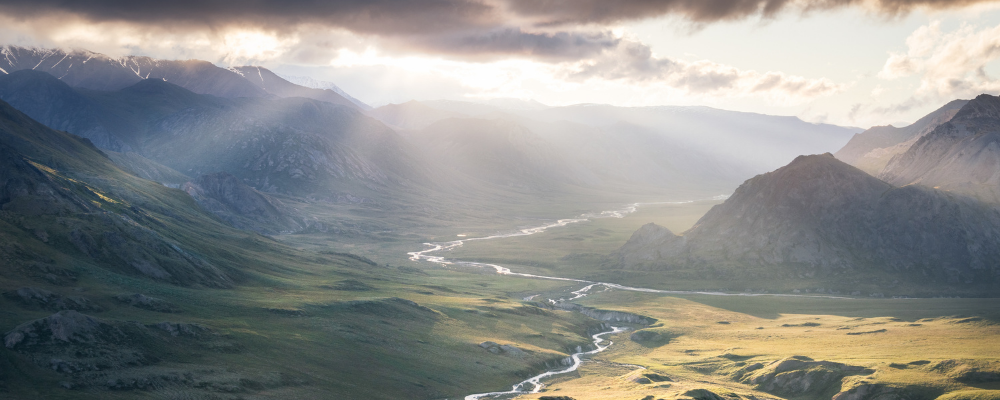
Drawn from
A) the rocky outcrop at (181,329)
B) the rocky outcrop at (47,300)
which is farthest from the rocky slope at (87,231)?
the rocky outcrop at (181,329)

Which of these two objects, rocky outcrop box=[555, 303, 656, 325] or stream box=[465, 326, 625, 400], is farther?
rocky outcrop box=[555, 303, 656, 325]

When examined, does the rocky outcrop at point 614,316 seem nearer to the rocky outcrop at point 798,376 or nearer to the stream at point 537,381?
the stream at point 537,381

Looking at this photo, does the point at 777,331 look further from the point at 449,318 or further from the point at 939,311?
the point at 449,318

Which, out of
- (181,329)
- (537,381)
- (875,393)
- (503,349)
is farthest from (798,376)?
(181,329)

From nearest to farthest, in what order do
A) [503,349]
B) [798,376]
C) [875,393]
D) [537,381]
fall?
[875,393], [798,376], [537,381], [503,349]

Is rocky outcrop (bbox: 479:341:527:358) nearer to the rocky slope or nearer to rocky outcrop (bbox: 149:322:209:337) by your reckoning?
rocky outcrop (bbox: 149:322:209:337)

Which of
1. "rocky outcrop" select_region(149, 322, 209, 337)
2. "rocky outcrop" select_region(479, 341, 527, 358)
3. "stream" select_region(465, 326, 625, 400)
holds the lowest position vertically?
"stream" select_region(465, 326, 625, 400)

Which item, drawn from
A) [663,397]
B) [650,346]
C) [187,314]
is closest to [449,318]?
[650,346]

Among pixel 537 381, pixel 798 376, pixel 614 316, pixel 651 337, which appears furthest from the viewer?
pixel 614 316

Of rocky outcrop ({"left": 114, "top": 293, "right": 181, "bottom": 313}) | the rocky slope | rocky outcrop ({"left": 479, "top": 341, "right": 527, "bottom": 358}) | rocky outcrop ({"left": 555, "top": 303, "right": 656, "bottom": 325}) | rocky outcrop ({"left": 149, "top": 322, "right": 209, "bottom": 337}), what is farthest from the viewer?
rocky outcrop ({"left": 555, "top": 303, "right": 656, "bottom": 325})

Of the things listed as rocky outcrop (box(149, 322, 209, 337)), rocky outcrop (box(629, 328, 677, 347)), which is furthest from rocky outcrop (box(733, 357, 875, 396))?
rocky outcrop (box(149, 322, 209, 337))

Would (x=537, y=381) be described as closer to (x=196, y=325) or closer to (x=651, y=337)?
(x=651, y=337)
